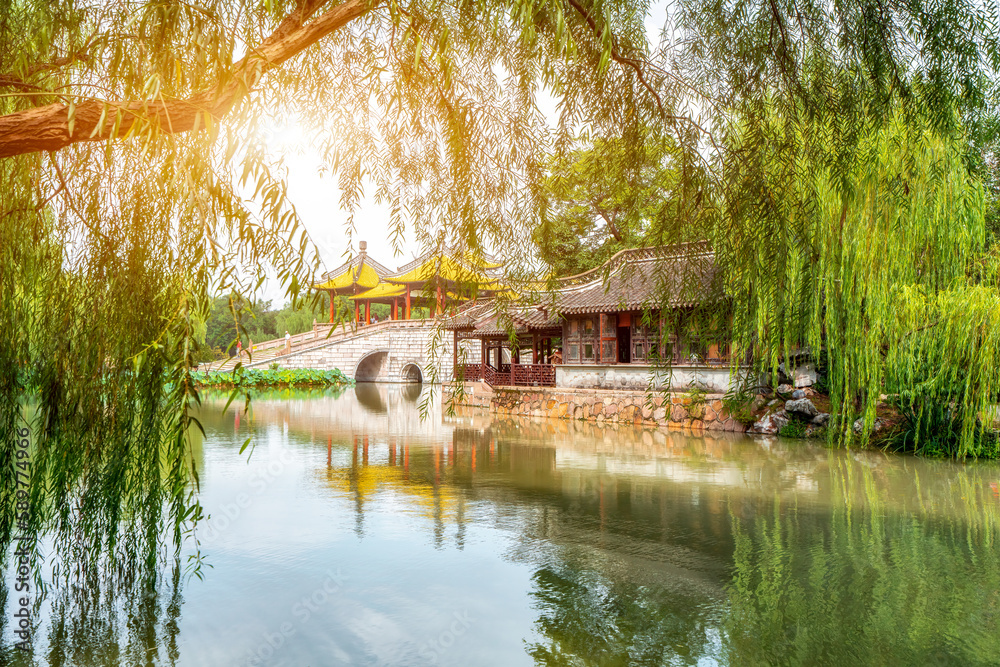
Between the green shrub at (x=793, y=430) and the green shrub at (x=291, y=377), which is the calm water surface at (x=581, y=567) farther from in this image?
the green shrub at (x=291, y=377)

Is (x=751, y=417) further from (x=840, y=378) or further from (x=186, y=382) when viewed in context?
(x=186, y=382)

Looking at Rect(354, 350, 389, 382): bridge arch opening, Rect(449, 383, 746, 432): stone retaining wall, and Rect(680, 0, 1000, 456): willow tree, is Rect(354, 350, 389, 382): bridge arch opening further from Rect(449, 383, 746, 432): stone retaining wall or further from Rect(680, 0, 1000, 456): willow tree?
Rect(680, 0, 1000, 456): willow tree

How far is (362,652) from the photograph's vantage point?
135 inches

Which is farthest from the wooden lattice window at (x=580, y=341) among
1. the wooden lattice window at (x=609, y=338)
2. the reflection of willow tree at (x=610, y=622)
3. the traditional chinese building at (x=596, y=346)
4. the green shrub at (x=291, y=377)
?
the green shrub at (x=291, y=377)

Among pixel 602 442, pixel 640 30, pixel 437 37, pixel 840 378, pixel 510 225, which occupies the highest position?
pixel 640 30

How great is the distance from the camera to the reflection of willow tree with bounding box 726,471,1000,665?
3.39m

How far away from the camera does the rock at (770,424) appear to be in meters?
11.6

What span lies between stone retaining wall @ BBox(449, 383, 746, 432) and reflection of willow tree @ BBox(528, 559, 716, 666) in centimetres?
701

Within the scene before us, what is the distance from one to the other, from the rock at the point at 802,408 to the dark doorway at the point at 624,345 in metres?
4.12

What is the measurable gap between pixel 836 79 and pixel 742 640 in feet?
8.62

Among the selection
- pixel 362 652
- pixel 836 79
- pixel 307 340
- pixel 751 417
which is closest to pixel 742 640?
pixel 362 652

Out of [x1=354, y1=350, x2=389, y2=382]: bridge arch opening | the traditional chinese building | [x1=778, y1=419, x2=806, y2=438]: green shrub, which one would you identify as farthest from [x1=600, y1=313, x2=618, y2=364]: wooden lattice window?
[x1=354, y1=350, x2=389, y2=382]: bridge arch opening

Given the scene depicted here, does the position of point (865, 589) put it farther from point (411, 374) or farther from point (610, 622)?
point (411, 374)

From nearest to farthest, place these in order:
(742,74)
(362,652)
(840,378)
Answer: (742,74) < (362,652) < (840,378)
